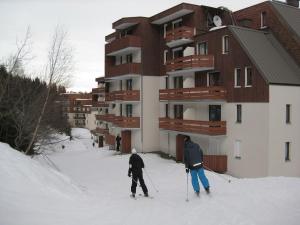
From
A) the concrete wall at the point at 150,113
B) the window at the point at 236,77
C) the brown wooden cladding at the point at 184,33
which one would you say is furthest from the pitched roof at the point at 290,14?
the concrete wall at the point at 150,113

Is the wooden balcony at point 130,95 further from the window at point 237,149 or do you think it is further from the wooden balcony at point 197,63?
the window at point 237,149

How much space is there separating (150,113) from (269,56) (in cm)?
1397

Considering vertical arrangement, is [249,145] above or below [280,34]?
below

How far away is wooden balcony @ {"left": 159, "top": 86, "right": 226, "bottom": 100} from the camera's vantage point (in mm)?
25594

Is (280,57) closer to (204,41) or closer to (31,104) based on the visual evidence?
(204,41)

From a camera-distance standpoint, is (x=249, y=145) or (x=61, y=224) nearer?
(x=61, y=224)

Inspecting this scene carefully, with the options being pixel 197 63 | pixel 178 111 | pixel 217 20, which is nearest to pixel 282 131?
pixel 197 63

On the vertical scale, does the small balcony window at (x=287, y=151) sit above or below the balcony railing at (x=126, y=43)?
below

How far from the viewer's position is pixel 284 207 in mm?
9789

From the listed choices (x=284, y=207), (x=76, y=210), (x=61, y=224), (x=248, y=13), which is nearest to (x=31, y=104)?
(x=76, y=210)

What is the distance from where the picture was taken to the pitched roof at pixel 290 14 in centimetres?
2618

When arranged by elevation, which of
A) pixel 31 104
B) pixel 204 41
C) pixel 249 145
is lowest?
pixel 249 145

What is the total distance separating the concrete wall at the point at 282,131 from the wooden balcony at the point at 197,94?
13.3ft

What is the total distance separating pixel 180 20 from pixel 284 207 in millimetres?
24969
